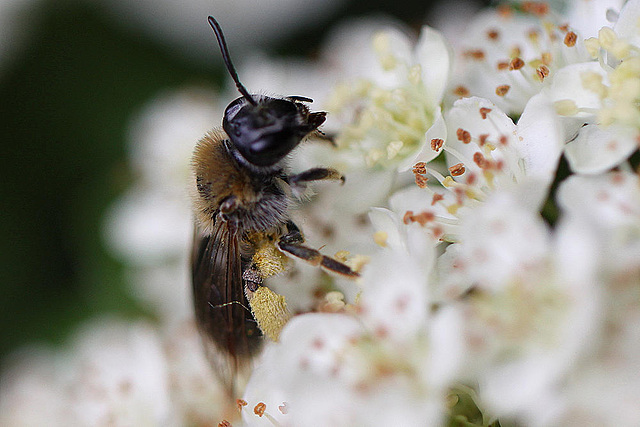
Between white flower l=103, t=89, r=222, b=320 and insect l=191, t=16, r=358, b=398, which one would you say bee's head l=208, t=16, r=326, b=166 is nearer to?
insect l=191, t=16, r=358, b=398

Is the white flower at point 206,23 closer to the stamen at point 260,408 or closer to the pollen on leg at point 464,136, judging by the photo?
the pollen on leg at point 464,136

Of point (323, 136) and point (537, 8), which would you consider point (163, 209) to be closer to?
point (323, 136)

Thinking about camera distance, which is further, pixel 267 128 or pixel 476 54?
pixel 476 54

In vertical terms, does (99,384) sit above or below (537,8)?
below

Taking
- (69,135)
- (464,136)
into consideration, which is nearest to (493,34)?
(464,136)

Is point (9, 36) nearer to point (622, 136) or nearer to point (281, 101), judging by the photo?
point (281, 101)

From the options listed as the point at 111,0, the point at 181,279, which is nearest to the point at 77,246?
the point at 181,279

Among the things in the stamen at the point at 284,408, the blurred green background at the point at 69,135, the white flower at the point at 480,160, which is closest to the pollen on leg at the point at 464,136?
the white flower at the point at 480,160
